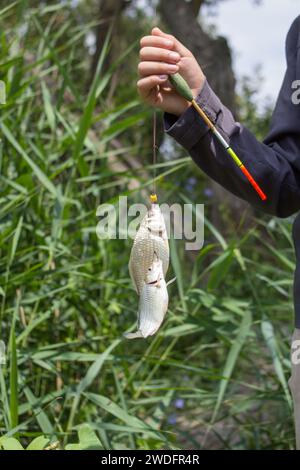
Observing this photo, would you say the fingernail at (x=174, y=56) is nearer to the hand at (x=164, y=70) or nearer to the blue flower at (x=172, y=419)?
the hand at (x=164, y=70)

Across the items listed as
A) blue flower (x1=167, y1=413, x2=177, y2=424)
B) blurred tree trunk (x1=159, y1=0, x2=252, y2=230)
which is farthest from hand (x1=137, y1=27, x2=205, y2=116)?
blurred tree trunk (x1=159, y1=0, x2=252, y2=230)

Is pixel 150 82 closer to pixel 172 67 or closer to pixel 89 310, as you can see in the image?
pixel 172 67

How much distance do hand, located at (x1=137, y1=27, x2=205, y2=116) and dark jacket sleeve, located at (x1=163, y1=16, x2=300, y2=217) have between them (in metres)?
0.03

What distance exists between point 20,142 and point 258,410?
1327 millimetres

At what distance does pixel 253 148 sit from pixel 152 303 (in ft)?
1.46

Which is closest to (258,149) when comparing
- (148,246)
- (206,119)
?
(206,119)

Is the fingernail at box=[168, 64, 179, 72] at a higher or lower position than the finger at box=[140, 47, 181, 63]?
lower

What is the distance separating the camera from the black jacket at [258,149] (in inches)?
60.8

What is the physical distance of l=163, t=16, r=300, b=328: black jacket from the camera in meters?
1.54

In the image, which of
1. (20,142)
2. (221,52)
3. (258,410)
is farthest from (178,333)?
(221,52)

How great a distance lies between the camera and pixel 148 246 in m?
1.31

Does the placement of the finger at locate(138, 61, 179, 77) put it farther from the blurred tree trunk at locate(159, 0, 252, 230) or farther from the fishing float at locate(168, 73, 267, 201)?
the blurred tree trunk at locate(159, 0, 252, 230)

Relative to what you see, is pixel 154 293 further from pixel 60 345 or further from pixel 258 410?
pixel 258 410
